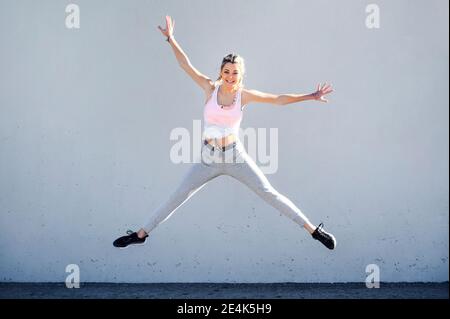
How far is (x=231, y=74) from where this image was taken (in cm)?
436

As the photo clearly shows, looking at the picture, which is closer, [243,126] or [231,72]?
[231,72]

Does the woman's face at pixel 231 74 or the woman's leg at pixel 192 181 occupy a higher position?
the woman's face at pixel 231 74

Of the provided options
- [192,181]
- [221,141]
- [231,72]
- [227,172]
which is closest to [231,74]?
[231,72]

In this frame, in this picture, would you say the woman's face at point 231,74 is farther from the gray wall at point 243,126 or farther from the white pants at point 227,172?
the gray wall at point 243,126

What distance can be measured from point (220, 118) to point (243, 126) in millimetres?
882

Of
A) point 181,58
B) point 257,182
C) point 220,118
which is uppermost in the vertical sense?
point 181,58

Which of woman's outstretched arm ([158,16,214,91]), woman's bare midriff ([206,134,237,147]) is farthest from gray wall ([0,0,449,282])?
woman's bare midriff ([206,134,237,147])

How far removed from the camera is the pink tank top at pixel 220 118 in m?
4.35

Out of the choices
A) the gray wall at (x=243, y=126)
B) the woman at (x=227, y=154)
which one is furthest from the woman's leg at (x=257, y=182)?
the gray wall at (x=243, y=126)

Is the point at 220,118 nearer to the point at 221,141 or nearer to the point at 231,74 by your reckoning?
the point at 221,141

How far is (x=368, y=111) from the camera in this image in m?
5.22

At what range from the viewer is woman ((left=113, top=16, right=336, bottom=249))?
432 centimetres

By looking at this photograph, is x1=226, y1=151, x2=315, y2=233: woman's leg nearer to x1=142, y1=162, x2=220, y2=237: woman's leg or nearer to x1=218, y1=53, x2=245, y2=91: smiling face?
x1=142, y1=162, x2=220, y2=237: woman's leg

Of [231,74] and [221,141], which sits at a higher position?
[231,74]
